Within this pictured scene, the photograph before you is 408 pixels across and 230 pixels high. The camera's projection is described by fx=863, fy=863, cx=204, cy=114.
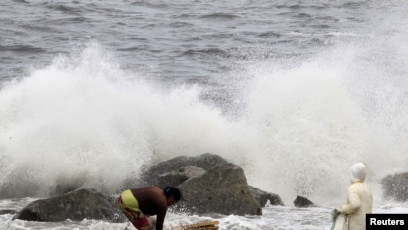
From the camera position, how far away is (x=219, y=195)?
12.2m

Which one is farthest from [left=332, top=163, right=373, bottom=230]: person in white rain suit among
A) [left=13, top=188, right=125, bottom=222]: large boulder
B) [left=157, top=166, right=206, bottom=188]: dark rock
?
[left=157, top=166, right=206, bottom=188]: dark rock

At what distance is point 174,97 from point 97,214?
20.2 feet

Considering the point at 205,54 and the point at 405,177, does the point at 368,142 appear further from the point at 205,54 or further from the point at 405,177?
the point at 205,54

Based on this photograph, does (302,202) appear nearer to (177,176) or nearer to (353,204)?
(177,176)


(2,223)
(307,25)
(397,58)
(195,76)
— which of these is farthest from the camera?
(307,25)

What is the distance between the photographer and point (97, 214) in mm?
11625

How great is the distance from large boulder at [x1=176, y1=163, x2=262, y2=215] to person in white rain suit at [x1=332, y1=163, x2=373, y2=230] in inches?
139

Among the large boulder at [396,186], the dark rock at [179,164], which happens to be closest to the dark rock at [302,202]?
the large boulder at [396,186]

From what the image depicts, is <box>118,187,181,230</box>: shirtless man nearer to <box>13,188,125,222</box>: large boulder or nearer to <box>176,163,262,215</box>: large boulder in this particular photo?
<box>13,188,125,222</box>: large boulder

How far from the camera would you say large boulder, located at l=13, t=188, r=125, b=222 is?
11.6 m

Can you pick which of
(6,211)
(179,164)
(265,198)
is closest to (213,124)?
(179,164)

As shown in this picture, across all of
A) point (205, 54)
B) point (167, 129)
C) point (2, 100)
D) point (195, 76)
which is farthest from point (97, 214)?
point (205, 54)

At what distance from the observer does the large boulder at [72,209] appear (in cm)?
1161

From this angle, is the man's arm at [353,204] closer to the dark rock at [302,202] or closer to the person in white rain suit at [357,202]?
the person in white rain suit at [357,202]
